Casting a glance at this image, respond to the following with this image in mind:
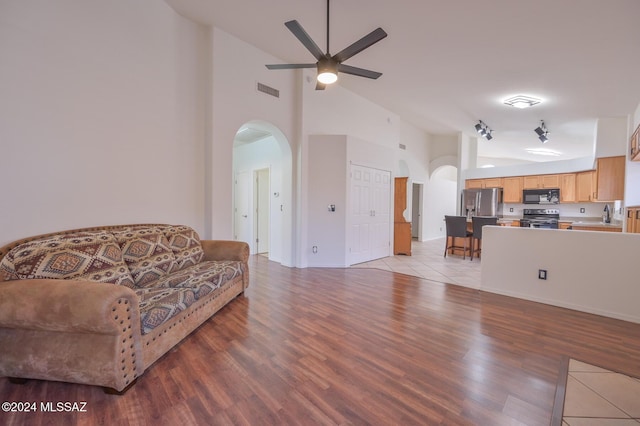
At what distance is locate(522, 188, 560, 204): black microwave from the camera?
6.89 meters

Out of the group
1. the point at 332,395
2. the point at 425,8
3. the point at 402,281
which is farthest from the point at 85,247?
the point at 425,8

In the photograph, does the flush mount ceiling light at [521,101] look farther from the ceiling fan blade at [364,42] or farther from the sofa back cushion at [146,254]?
the sofa back cushion at [146,254]

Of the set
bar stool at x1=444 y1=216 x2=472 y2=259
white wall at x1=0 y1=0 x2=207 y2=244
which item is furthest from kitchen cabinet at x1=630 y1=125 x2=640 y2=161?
white wall at x1=0 y1=0 x2=207 y2=244

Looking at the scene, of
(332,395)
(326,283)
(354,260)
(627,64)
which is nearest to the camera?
(332,395)

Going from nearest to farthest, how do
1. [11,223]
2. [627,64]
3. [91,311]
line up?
[91,311], [11,223], [627,64]

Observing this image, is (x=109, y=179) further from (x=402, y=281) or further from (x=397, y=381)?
(x=402, y=281)

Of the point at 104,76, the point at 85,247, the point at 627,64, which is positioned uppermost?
the point at 627,64

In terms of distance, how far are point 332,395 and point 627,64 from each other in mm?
5774

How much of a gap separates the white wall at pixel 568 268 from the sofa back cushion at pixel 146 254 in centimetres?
406

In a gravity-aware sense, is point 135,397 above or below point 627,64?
below

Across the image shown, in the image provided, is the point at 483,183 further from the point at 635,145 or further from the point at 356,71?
the point at 356,71

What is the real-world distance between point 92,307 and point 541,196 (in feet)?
29.8

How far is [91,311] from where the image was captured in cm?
162

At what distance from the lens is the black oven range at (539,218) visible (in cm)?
663
